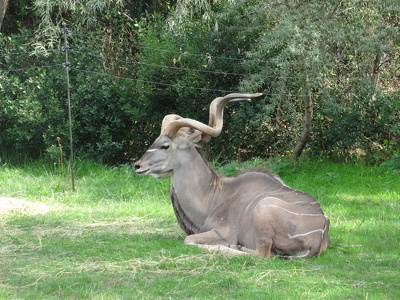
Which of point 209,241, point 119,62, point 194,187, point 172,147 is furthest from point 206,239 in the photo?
point 119,62

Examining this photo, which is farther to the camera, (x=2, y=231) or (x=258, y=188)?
(x=2, y=231)

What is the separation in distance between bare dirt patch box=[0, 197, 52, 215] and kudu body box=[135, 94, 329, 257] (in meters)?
1.87

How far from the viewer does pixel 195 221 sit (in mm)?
6574

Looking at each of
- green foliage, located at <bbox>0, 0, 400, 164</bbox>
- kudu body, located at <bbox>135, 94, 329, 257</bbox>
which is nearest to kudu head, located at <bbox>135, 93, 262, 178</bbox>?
kudu body, located at <bbox>135, 94, 329, 257</bbox>

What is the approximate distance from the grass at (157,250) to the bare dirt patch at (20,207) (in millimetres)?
95

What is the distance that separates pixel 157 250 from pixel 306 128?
4.70m

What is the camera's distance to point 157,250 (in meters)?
6.11

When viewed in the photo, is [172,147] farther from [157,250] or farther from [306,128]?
[306,128]

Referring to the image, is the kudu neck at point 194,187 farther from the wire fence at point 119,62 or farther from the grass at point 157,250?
the wire fence at point 119,62

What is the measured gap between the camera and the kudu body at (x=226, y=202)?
5.75 m

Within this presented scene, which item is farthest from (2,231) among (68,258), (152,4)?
(152,4)

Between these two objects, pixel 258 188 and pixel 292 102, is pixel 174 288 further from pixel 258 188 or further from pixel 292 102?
pixel 292 102

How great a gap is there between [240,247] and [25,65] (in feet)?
22.1

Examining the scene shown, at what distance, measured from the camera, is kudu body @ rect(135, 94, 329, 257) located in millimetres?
5750
